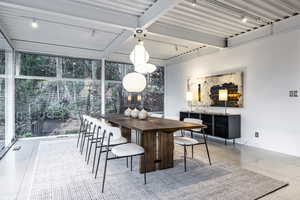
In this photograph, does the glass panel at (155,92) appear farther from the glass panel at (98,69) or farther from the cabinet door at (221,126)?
the cabinet door at (221,126)

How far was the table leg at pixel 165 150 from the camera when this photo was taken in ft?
10.1

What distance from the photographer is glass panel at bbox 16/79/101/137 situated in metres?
5.45

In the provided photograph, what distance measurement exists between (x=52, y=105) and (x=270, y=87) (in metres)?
6.25

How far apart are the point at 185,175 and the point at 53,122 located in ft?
15.9

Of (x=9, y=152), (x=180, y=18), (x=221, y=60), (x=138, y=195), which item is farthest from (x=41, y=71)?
(x=221, y=60)

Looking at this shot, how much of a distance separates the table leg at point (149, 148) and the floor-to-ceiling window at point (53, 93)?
3.98 meters

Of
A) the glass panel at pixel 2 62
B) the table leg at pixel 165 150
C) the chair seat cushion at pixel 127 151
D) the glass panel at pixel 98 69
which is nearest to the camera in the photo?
the chair seat cushion at pixel 127 151

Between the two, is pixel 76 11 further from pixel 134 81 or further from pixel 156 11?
pixel 134 81

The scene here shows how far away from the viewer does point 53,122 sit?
19.2ft

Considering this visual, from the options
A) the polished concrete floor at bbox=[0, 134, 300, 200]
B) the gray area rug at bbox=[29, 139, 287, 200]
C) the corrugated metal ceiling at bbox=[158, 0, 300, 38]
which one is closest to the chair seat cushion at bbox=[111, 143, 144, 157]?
the gray area rug at bbox=[29, 139, 287, 200]

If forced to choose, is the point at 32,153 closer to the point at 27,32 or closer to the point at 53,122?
the point at 53,122

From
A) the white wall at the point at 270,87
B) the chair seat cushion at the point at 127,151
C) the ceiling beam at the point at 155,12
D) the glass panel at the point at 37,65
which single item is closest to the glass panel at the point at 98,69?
the glass panel at the point at 37,65

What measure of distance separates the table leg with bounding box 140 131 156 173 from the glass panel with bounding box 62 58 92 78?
13.9 ft

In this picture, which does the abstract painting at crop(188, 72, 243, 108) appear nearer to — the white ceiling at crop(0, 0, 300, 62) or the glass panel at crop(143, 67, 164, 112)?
the white ceiling at crop(0, 0, 300, 62)
